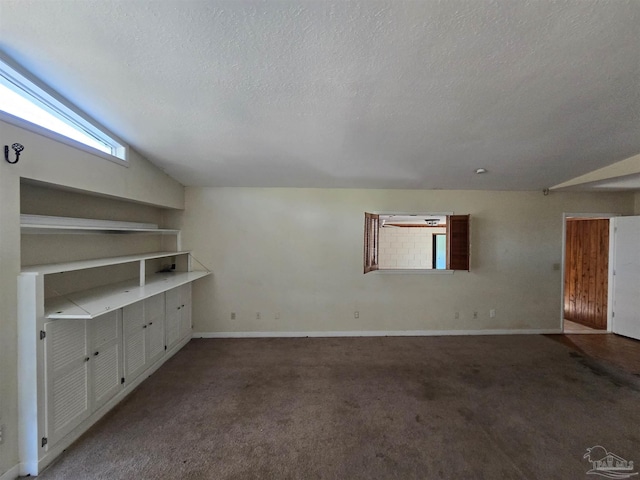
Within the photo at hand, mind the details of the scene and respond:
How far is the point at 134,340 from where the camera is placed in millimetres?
2549

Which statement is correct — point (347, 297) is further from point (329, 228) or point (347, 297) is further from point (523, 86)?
point (523, 86)

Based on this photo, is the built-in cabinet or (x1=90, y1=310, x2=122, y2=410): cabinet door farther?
(x1=90, y1=310, x2=122, y2=410): cabinet door

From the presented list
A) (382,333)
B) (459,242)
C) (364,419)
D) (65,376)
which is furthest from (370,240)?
(65,376)

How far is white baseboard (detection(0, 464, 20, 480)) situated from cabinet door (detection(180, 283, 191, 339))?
1.88 metres

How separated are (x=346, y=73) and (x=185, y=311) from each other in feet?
12.0

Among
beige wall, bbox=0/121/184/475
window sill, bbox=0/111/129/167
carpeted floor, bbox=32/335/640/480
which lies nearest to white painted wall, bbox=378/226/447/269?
carpeted floor, bbox=32/335/640/480

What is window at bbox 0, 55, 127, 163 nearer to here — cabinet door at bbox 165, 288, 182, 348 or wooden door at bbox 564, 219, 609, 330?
cabinet door at bbox 165, 288, 182, 348

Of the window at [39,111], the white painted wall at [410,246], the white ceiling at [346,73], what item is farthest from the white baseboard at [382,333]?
the white painted wall at [410,246]

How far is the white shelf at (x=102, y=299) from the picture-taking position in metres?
1.76

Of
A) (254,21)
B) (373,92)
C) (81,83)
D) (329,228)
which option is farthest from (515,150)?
(81,83)

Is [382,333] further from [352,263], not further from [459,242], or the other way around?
[459,242]

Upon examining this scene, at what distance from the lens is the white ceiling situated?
121 cm

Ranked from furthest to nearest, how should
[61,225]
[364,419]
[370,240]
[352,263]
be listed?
[352,263], [370,240], [364,419], [61,225]

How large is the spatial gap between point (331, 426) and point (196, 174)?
3.29 meters
